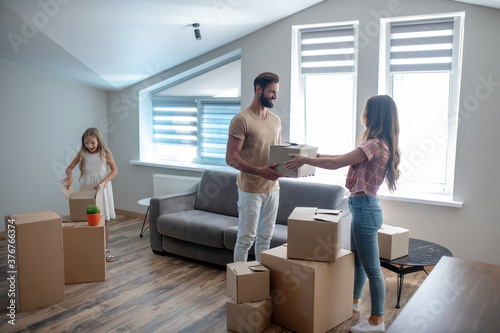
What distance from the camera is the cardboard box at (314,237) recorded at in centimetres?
250

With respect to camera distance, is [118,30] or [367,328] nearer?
[367,328]

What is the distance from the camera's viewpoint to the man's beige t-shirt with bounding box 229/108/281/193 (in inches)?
110

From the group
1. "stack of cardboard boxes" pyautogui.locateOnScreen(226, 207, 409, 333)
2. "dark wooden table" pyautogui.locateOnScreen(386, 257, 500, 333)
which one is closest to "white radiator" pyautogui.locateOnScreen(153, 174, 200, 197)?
"stack of cardboard boxes" pyautogui.locateOnScreen(226, 207, 409, 333)

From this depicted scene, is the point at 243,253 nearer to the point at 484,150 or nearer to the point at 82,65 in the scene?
the point at 484,150

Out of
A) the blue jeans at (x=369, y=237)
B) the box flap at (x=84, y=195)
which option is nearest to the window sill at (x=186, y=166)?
the box flap at (x=84, y=195)

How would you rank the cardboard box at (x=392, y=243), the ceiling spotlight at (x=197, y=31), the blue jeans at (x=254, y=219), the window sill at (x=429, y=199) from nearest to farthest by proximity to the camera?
the blue jeans at (x=254, y=219) → the cardboard box at (x=392, y=243) → the window sill at (x=429, y=199) → the ceiling spotlight at (x=197, y=31)

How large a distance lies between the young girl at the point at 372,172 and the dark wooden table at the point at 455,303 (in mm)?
781

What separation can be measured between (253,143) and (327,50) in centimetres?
181

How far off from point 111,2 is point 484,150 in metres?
3.22

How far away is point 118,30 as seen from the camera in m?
3.84

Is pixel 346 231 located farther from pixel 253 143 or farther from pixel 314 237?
pixel 253 143

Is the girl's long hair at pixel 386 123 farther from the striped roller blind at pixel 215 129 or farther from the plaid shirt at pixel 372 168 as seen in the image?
the striped roller blind at pixel 215 129

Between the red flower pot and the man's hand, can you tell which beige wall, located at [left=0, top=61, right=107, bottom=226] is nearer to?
the red flower pot

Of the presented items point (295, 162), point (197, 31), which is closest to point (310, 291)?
point (295, 162)
